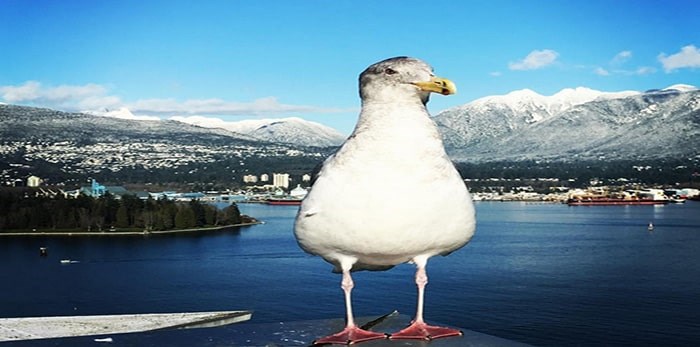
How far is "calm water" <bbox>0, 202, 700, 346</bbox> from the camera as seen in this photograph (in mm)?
13430

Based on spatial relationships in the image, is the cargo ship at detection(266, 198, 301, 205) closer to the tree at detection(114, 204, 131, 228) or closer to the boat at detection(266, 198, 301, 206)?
the boat at detection(266, 198, 301, 206)

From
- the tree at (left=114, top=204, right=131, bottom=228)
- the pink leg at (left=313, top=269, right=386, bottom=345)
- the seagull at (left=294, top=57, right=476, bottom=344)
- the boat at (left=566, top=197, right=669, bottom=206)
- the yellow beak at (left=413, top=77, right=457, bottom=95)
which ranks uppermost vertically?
the yellow beak at (left=413, top=77, right=457, bottom=95)

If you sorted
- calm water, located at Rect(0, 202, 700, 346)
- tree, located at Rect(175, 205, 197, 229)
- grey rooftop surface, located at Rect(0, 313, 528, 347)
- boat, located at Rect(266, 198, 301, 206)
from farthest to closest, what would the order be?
boat, located at Rect(266, 198, 301, 206), tree, located at Rect(175, 205, 197, 229), calm water, located at Rect(0, 202, 700, 346), grey rooftop surface, located at Rect(0, 313, 528, 347)

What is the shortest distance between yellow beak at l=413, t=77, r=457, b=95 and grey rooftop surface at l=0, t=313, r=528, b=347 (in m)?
0.85

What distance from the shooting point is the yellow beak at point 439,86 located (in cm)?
217

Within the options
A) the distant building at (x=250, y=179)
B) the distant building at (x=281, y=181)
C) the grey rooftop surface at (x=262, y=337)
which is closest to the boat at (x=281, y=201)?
the distant building at (x=281, y=181)

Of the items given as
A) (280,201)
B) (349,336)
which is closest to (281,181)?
(280,201)

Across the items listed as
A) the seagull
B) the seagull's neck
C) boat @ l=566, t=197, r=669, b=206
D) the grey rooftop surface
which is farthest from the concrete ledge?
boat @ l=566, t=197, r=669, b=206

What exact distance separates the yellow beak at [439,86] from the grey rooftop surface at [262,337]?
846mm

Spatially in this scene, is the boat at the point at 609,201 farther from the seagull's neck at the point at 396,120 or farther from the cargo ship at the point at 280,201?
the seagull's neck at the point at 396,120

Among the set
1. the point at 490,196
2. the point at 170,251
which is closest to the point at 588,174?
the point at 490,196

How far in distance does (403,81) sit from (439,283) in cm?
1518

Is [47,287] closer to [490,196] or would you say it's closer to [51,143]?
[490,196]

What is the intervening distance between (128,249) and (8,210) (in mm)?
10345
